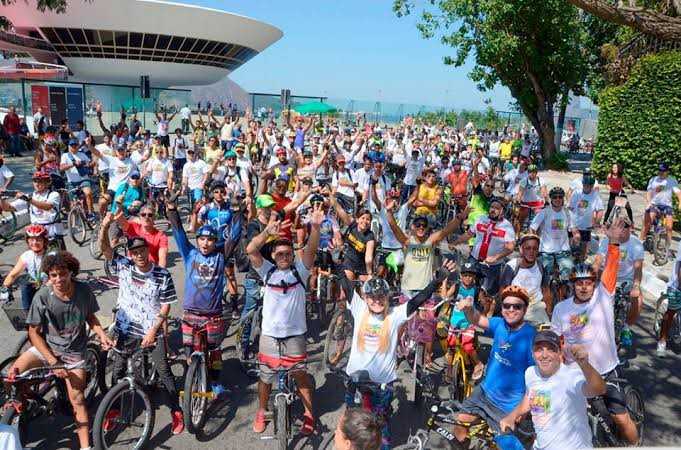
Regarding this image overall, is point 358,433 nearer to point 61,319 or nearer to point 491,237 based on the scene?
point 61,319

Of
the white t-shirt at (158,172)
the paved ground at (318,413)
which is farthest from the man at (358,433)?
the white t-shirt at (158,172)

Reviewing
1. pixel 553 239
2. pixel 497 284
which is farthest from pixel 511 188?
pixel 497 284

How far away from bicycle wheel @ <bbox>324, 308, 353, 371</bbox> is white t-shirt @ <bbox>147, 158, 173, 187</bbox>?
801cm

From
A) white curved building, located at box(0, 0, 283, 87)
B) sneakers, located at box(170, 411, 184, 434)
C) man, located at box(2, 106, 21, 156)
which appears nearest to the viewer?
sneakers, located at box(170, 411, 184, 434)

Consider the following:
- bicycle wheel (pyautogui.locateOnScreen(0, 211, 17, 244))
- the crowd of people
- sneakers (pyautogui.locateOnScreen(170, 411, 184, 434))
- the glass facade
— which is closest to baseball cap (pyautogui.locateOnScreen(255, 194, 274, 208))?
the crowd of people

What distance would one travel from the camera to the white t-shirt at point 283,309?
5.25m

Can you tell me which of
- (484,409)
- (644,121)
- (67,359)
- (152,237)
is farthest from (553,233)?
(644,121)

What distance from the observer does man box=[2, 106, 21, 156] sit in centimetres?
2272

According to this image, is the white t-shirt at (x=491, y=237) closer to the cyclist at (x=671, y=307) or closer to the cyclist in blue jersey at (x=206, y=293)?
the cyclist at (x=671, y=307)

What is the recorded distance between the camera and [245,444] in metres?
5.26

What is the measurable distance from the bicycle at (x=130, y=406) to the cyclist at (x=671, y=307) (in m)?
6.88

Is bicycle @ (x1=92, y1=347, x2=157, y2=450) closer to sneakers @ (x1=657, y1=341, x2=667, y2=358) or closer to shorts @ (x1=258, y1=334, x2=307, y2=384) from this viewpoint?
shorts @ (x1=258, y1=334, x2=307, y2=384)

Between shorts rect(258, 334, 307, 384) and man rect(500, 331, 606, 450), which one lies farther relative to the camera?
shorts rect(258, 334, 307, 384)

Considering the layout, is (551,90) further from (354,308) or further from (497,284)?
(354,308)
